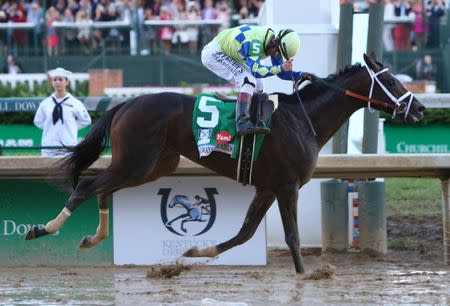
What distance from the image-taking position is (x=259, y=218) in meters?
8.41

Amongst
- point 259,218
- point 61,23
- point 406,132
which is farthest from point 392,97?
point 61,23

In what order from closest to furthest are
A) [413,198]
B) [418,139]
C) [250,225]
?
[250,225], [413,198], [418,139]

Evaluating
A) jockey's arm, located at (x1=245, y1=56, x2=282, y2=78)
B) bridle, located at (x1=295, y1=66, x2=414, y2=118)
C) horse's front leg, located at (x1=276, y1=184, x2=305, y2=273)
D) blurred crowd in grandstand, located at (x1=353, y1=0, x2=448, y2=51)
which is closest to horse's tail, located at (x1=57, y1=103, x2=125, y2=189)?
jockey's arm, located at (x1=245, y1=56, x2=282, y2=78)

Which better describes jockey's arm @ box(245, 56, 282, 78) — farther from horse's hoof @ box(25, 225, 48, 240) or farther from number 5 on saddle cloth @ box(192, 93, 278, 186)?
horse's hoof @ box(25, 225, 48, 240)

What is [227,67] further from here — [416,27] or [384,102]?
[416,27]

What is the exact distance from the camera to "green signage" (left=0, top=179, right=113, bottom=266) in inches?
384

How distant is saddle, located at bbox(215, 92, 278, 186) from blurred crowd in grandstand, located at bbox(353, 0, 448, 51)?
1310 cm

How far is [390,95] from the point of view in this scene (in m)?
8.45

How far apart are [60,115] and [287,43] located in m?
3.32

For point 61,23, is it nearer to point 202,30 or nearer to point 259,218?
point 202,30

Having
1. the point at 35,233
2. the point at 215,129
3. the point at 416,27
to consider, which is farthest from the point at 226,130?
the point at 416,27

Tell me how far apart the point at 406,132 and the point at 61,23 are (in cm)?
837

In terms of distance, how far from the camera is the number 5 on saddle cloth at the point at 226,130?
804cm

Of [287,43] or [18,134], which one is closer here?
[287,43]
